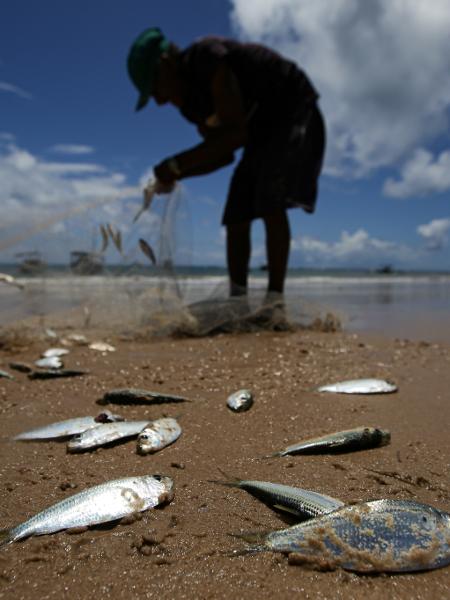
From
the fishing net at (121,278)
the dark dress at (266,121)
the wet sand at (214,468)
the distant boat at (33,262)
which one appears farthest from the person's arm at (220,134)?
the wet sand at (214,468)

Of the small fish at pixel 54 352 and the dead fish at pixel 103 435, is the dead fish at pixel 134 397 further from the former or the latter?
the small fish at pixel 54 352

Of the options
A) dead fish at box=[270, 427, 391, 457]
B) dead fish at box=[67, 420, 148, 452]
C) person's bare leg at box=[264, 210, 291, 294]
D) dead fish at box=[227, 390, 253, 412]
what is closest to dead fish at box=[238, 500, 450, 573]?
dead fish at box=[270, 427, 391, 457]

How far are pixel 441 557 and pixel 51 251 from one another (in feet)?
14.6

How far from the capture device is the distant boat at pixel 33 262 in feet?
15.1

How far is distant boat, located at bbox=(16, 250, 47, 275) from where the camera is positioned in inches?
181

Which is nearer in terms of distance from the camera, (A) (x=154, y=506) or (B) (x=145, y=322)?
(A) (x=154, y=506)

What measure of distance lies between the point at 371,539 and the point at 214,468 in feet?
2.01

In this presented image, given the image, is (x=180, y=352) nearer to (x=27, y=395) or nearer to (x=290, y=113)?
(x=27, y=395)

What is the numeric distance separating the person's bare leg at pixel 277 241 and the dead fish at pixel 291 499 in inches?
125

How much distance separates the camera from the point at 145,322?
421cm

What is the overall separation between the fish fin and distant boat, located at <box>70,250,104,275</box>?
3668 mm

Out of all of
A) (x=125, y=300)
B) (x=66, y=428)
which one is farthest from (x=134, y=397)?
(x=125, y=300)

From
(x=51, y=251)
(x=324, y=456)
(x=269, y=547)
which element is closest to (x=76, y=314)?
(x=51, y=251)

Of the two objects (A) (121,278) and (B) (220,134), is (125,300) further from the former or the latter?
(B) (220,134)
